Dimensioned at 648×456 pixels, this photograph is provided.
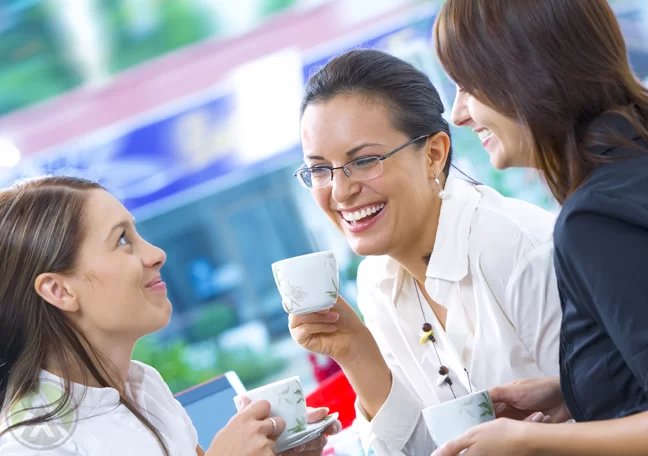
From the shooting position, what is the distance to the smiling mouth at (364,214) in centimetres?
184

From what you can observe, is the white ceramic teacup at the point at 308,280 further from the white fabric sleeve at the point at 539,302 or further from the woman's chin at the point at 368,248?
the white fabric sleeve at the point at 539,302

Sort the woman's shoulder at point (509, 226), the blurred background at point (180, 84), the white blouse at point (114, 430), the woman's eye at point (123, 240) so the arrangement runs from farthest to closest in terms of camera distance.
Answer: the blurred background at point (180, 84) → the woman's shoulder at point (509, 226) → the woman's eye at point (123, 240) → the white blouse at point (114, 430)

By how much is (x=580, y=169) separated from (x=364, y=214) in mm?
686

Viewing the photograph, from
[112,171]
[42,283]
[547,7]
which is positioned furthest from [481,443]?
[112,171]

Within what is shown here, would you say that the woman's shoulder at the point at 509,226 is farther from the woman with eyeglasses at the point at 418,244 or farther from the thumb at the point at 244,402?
the thumb at the point at 244,402

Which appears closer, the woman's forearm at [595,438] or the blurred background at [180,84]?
the woman's forearm at [595,438]

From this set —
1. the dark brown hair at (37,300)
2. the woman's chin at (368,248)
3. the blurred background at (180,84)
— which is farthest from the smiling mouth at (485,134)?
the blurred background at (180,84)

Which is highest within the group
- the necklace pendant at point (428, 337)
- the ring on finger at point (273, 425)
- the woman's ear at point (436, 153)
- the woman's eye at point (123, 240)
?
the woman's eye at point (123, 240)

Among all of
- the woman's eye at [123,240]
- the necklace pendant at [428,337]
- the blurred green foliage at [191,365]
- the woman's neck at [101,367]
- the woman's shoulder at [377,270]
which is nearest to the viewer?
the woman's neck at [101,367]

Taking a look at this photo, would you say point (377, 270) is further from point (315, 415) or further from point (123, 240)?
point (123, 240)

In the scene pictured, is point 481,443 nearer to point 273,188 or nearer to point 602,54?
point 602,54

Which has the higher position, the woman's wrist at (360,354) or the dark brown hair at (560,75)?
the dark brown hair at (560,75)

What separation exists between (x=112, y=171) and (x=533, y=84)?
354 centimetres

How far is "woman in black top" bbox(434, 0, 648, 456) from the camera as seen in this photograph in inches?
43.2
